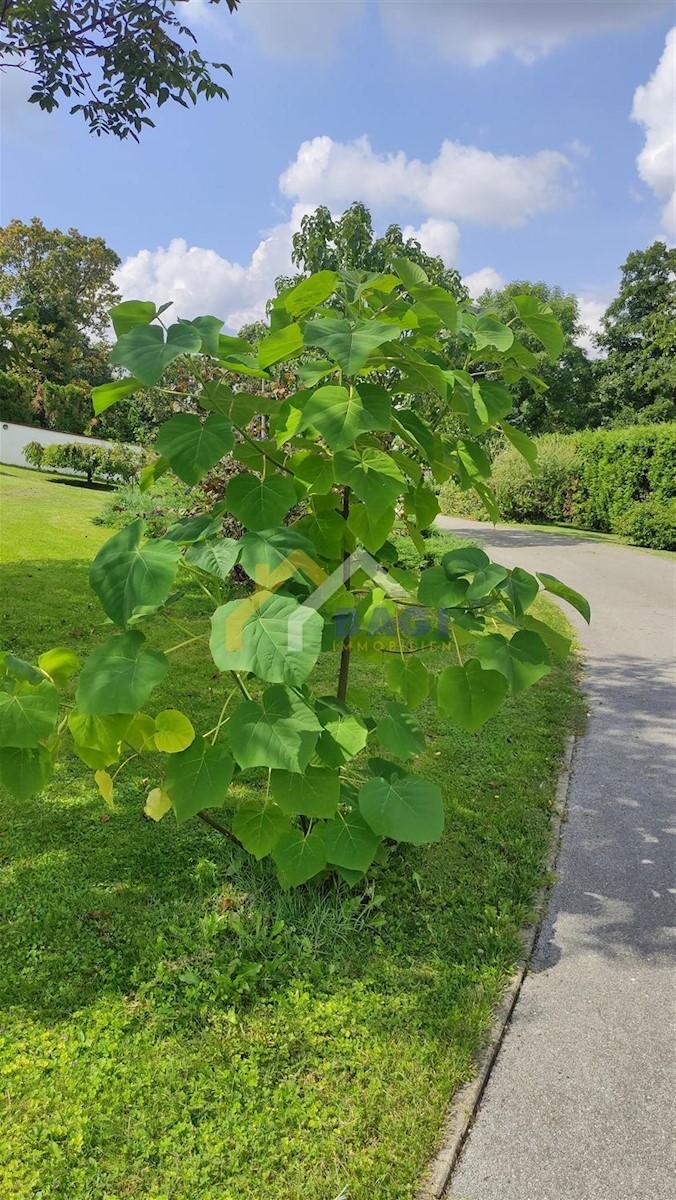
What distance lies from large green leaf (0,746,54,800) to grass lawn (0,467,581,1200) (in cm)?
75

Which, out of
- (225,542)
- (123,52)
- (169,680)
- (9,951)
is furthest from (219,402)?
(123,52)

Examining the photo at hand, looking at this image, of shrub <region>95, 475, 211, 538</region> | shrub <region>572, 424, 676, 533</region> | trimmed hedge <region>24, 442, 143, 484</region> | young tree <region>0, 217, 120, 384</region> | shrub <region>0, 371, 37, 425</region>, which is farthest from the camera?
young tree <region>0, 217, 120, 384</region>

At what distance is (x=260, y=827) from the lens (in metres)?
1.80

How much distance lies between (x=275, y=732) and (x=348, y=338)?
2.70ft

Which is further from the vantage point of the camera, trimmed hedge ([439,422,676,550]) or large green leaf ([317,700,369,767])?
trimmed hedge ([439,422,676,550])

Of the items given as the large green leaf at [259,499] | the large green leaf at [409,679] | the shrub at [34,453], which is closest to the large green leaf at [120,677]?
the large green leaf at [259,499]

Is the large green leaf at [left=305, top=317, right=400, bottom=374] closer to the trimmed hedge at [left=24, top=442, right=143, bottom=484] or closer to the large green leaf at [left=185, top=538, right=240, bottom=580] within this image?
the large green leaf at [left=185, top=538, right=240, bottom=580]

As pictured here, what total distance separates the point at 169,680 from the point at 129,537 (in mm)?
3139

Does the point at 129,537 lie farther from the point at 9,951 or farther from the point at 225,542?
the point at 9,951

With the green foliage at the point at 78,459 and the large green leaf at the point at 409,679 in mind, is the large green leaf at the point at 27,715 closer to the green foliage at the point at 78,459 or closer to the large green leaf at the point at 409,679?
the large green leaf at the point at 409,679

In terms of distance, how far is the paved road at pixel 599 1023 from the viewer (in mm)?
1508

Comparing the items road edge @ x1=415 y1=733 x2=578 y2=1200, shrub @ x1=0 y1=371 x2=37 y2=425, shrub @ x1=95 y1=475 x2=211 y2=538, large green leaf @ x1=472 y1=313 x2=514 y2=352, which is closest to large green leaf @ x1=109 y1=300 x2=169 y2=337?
large green leaf @ x1=472 y1=313 x2=514 y2=352

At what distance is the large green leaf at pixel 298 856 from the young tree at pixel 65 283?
31405 millimetres

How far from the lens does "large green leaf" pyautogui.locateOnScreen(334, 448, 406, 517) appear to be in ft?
4.63
